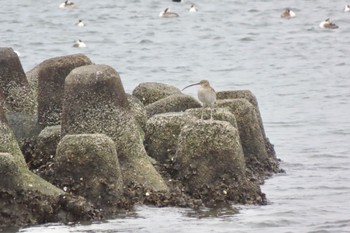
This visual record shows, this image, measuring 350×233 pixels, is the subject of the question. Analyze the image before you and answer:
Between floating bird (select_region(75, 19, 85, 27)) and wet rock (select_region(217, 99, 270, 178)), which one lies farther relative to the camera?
floating bird (select_region(75, 19, 85, 27))

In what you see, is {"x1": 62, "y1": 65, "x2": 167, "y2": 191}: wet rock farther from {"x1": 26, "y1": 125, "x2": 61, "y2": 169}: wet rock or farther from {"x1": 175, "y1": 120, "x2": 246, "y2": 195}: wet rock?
{"x1": 26, "y1": 125, "x2": 61, "y2": 169}: wet rock

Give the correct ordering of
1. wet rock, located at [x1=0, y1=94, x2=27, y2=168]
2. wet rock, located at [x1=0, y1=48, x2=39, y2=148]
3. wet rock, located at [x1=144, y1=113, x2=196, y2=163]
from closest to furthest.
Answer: wet rock, located at [x1=0, y1=94, x2=27, y2=168]
wet rock, located at [x1=144, y1=113, x2=196, y2=163]
wet rock, located at [x1=0, y1=48, x2=39, y2=148]

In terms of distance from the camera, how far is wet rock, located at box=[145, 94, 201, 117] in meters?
17.0

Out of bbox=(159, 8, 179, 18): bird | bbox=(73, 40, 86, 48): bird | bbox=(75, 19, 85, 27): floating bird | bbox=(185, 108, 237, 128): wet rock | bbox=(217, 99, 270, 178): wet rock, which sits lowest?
bbox=(75, 19, 85, 27): floating bird

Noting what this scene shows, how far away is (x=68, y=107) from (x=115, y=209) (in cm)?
155

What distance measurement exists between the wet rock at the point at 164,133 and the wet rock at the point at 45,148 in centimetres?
121

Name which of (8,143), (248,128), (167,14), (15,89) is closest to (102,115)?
(8,143)

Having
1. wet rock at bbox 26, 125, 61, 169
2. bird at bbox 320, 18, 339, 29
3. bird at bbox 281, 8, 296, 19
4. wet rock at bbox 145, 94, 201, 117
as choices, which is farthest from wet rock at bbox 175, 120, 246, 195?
bird at bbox 281, 8, 296, 19

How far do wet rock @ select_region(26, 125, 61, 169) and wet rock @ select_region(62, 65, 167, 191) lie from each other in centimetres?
60

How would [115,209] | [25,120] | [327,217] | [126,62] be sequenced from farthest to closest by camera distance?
[126,62]
[25,120]
[327,217]
[115,209]

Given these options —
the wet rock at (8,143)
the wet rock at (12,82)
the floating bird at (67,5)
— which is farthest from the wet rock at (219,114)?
the floating bird at (67,5)

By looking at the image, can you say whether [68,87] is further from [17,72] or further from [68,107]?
[17,72]

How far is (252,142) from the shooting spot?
1691cm

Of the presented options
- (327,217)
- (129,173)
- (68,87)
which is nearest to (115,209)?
(129,173)
